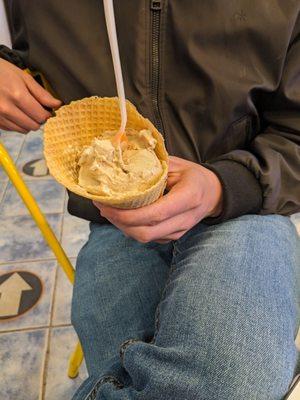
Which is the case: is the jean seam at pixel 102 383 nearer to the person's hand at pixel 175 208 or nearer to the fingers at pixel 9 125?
the person's hand at pixel 175 208

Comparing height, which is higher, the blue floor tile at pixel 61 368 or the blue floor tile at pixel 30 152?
the blue floor tile at pixel 61 368

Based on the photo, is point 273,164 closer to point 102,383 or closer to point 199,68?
point 199,68

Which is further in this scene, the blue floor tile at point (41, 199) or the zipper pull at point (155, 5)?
the blue floor tile at point (41, 199)

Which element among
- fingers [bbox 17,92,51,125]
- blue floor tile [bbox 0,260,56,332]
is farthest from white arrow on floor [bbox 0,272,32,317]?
fingers [bbox 17,92,51,125]

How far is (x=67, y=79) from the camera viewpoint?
0.69 metres

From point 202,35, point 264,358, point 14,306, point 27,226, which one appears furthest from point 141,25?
point 27,226

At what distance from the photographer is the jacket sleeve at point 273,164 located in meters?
0.63

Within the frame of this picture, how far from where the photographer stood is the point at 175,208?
521 mm

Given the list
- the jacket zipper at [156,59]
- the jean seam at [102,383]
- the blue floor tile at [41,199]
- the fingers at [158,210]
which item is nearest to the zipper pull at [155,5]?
the jacket zipper at [156,59]

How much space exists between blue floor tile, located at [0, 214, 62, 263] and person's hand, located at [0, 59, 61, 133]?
31.9 inches

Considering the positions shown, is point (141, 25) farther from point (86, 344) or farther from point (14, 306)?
point (14, 306)

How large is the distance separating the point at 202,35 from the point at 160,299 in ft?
1.40

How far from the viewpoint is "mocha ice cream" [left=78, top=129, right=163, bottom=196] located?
0.49m

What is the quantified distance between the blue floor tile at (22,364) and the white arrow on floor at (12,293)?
0.08 metres
